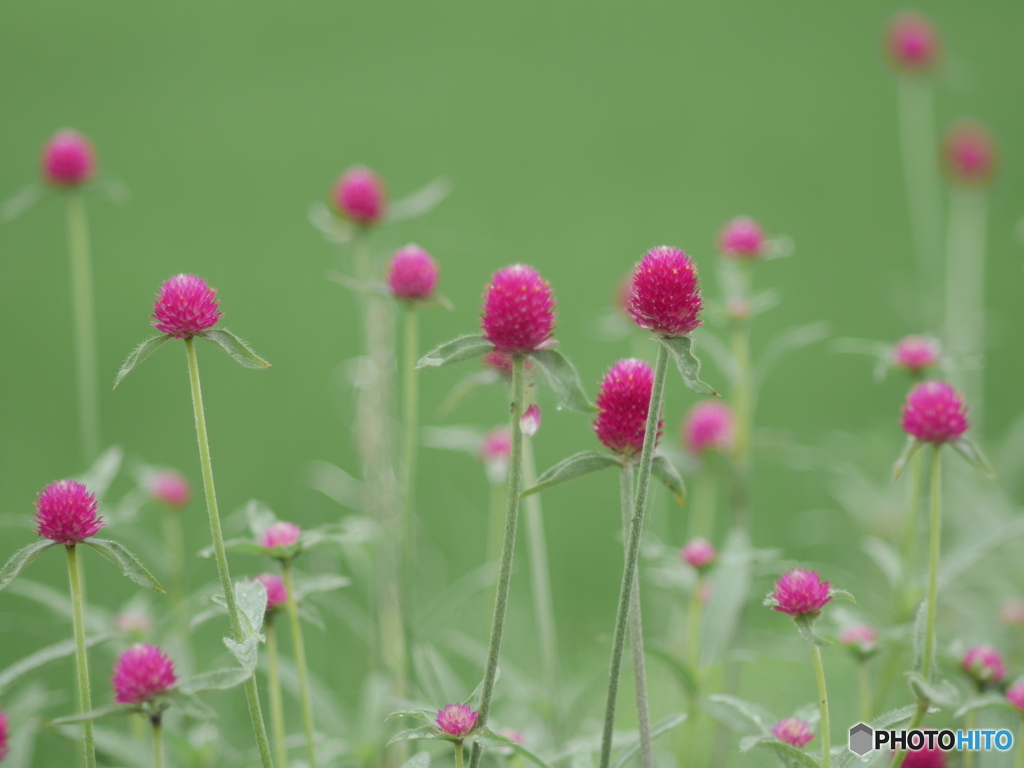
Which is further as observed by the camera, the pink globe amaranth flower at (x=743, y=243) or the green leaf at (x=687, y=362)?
the pink globe amaranth flower at (x=743, y=243)

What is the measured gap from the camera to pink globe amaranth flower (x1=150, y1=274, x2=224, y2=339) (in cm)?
76

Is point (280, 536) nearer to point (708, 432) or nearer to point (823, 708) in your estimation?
point (823, 708)

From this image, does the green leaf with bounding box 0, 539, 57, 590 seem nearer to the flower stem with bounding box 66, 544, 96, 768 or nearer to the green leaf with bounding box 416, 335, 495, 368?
the flower stem with bounding box 66, 544, 96, 768

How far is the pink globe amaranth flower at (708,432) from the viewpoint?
1.44 metres

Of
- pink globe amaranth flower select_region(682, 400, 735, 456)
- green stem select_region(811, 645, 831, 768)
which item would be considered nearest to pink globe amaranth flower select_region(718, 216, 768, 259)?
pink globe amaranth flower select_region(682, 400, 735, 456)

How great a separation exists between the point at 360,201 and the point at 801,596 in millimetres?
827

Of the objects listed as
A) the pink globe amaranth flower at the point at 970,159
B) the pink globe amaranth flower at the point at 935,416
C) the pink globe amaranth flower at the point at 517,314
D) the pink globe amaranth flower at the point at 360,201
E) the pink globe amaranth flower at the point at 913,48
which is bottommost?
the pink globe amaranth flower at the point at 935,416

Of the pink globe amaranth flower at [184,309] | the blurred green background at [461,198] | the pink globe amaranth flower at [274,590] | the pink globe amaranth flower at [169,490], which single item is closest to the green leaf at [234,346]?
the pink globe amaranth flower at [184,309]

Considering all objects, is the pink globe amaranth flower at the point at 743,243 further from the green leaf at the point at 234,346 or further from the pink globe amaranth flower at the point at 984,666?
the green leaf at the point at 234,346

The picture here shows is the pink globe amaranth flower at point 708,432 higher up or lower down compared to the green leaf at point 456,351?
lower down

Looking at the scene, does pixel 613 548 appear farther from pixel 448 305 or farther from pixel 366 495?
pixel 448 305

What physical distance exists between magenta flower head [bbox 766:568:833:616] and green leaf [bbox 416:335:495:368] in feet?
1.01

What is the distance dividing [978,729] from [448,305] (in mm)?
733
